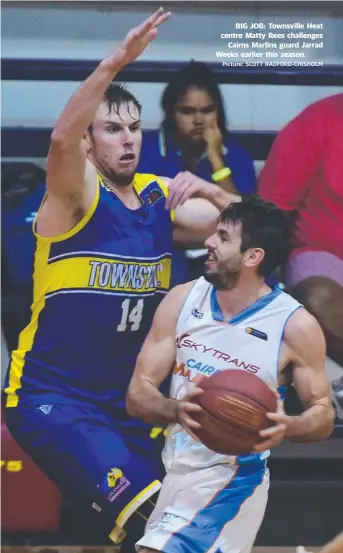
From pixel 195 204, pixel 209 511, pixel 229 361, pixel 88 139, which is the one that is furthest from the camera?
pixel 195 204

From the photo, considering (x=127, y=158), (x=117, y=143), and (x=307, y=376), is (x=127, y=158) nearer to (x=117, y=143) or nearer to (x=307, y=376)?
(x=117, y=143)

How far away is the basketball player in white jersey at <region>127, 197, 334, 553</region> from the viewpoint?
2955 millimetres

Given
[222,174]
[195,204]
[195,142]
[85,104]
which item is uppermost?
[85,104]

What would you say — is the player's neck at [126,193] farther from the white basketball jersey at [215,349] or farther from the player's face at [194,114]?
the white basketball jersey at [215,349]

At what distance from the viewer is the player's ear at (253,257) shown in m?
3.07

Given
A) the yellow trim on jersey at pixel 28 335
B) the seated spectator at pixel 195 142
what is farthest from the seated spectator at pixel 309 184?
the yellow trim on jersey at pixel 28 335

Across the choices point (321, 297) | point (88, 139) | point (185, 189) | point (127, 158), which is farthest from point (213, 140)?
point (321, 297)

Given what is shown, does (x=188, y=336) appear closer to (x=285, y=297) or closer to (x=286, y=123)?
(x=285, y=297)

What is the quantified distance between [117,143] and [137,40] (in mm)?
390

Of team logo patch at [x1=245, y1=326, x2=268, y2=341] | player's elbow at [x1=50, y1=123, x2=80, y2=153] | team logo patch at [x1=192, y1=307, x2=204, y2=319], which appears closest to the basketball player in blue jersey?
player's elbow at [x1=50, y1=123, x2=80, y2=153]

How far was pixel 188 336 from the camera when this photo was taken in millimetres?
3080

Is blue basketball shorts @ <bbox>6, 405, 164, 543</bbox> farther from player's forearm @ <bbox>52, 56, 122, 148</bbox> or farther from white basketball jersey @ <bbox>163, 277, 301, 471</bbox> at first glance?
player's forearm @ <bbox>52, 56, 122, 148</bbox>

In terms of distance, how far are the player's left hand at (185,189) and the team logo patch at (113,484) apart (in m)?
0.91

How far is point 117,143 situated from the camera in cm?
320
